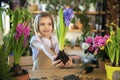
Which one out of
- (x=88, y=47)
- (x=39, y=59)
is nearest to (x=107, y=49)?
(x=88, y=47)

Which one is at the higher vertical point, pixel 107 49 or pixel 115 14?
pixel 115 14

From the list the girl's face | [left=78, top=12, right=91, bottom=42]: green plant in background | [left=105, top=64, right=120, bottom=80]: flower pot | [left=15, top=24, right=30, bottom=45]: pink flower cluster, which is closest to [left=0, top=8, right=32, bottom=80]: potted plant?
[left=15, top=24, right=30, bottom=45]: pink flower cluster

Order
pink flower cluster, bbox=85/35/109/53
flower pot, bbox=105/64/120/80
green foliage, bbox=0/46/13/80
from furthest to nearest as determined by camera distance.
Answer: pink flower cluster, bbox=85/35/109/53 → flower pot, bbox=105/64/120/80 → green foliage, bbox=0/46/13/80

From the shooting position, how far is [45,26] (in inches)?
73.5

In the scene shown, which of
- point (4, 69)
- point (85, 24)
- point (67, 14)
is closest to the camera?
point (4, 69)

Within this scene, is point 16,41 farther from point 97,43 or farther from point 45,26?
point 45,26

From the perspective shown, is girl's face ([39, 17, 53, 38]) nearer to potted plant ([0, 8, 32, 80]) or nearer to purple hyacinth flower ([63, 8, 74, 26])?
purple hyacinth flower ([63, 8, 74, 26])

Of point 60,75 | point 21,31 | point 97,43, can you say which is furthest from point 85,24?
point 21,31

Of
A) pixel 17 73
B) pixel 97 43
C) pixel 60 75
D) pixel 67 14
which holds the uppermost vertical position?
pixel 67 14

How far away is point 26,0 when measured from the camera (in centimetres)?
360

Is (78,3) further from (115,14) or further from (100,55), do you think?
(100,55)

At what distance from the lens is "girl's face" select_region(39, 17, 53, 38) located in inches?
73.4

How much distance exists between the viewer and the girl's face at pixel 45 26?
1.87 meters

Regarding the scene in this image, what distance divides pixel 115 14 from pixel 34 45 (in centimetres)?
226
